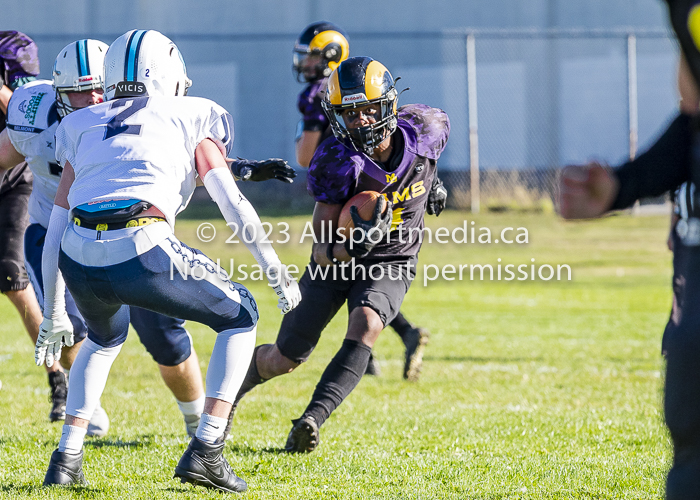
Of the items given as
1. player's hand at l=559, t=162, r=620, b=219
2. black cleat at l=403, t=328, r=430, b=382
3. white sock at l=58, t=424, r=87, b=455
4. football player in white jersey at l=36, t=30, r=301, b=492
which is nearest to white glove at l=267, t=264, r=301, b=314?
football player in white jersey at l=36, t=30, r=301, b=492

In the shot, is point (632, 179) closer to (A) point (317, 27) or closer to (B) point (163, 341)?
(B) point (163, 341)

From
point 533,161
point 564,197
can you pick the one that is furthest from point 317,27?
point 533,161

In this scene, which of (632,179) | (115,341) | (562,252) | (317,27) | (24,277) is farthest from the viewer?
(562,252)

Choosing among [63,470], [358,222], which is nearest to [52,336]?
[63,470]

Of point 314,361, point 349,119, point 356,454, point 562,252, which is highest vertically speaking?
point 349,119

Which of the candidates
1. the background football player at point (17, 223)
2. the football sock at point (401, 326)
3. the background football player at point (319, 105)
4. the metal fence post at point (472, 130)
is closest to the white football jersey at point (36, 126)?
the background football player at point (17, 223)

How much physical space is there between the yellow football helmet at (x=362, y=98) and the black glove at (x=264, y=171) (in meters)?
0.58

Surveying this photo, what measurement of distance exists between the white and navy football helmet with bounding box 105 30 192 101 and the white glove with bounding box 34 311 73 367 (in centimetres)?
85

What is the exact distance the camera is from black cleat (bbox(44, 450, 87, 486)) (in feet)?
9.73

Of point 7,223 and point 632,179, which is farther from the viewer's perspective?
point 7,223

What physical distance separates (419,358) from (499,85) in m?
11.0

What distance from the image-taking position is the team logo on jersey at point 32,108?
146 inches

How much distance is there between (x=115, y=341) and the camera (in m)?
3.09

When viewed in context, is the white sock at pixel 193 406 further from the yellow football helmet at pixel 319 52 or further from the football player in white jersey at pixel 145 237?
the yellow football helmet at pixel 319 52
